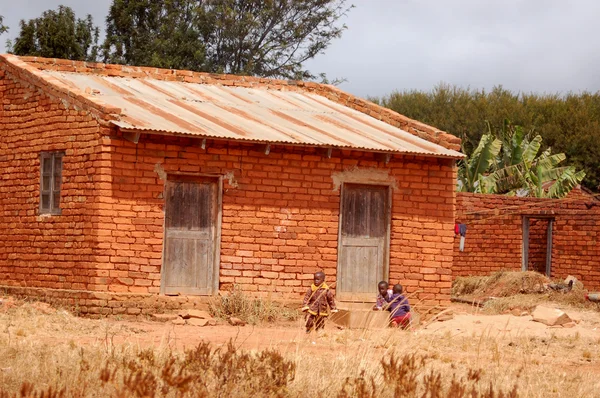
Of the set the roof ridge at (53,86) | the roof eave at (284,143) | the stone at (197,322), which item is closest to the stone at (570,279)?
the roof eave at (284,143)

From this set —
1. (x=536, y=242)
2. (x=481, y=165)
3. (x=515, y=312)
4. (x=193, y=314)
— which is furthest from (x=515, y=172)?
(x=193, y=314)

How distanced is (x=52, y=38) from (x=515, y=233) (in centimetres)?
1397

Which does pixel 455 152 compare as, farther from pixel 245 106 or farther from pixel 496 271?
pixel 496 271

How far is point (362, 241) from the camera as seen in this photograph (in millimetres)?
15898

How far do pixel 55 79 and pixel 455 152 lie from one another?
18.7 ft

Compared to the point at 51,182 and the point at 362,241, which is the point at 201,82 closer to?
the point at 51,182

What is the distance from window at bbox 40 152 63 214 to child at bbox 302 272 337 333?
3760 millimetres

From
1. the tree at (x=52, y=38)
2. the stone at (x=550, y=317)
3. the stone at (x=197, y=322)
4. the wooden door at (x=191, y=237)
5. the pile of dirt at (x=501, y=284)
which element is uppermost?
the tree at (x=52, y=38)

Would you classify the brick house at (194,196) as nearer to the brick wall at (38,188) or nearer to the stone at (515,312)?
the brick wall at (38,188)

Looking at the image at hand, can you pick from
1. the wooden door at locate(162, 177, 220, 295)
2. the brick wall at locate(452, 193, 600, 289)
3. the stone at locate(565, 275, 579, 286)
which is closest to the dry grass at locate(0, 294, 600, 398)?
the wooden door at locate(162, 177, 220, 295)

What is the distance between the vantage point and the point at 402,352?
10.4 meters

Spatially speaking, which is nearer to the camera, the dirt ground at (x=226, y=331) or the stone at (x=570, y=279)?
the dirt ground at (x=226, y=331)

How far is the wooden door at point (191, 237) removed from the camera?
580 inches

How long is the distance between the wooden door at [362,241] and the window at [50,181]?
3.89m
